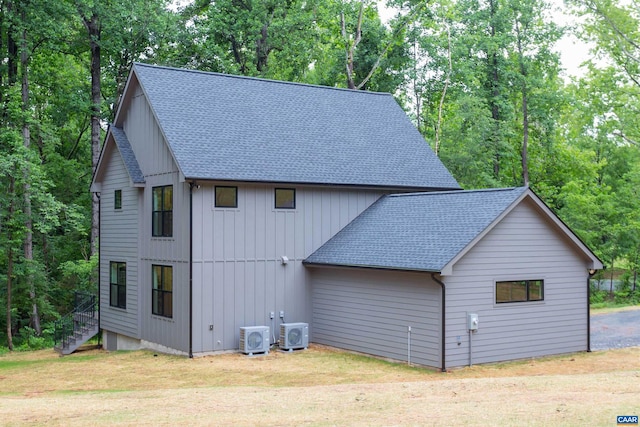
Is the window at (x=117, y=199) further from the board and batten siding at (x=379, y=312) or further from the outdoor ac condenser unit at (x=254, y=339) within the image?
the board and batten siding at (x=379, y=312)

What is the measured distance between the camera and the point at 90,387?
52.3 ft

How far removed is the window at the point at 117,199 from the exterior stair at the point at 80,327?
383cm

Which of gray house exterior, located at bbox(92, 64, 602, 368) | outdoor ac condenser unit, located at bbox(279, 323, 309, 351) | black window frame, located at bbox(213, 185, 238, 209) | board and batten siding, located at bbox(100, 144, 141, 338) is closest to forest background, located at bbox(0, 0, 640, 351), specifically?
board and batten siding, located at bbox(100, 144, 141, 338)

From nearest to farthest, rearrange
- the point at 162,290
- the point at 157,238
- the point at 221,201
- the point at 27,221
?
the point at 221,201 → the point at 162,290 → the point at 157,238 → the point at 27,221

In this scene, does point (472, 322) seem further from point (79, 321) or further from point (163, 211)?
point (79, 321)

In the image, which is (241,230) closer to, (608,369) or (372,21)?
(608,369)

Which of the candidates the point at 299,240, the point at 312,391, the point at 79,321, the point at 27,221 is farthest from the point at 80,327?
the point at 312,391

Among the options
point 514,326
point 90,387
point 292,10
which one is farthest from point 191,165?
point 292,10

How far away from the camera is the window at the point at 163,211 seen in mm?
20344

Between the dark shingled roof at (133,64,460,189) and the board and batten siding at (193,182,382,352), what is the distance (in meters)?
0.64

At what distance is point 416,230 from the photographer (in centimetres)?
1914

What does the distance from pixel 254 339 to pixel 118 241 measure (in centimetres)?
664

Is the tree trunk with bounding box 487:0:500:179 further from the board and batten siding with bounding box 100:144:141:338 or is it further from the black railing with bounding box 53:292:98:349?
the black railing with bounding box 53:292:98:349

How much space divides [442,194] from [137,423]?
40.0 feet
